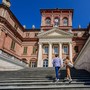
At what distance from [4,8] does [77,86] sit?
24.8 m

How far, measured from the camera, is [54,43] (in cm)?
3534

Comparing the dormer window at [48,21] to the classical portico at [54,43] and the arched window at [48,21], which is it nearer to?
the arched window at [48,21]

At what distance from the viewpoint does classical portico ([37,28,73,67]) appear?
34.7m

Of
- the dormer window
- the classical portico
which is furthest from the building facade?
the dormer window

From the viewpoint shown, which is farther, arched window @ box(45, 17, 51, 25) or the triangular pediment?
arched window @ box(45, 17, 51, 25)

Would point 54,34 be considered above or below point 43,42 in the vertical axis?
above

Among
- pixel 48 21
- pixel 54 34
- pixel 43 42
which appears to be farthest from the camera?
pixel 48 21

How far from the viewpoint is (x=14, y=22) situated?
110 feet

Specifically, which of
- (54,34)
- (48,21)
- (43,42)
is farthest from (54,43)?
(48,21)

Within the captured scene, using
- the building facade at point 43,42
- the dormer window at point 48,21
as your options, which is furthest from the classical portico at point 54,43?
the dormer window at point 48,21

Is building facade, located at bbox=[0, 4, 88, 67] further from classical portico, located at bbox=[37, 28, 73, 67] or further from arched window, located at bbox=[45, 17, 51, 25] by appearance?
arched window, located at bbox=[45, 17, 51, 25]

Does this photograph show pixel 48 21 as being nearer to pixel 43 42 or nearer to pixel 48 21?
pixel 48 21

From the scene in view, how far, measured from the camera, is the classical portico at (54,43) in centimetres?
3467

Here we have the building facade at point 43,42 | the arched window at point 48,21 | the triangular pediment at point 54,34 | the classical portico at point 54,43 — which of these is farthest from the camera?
the arched window at point 48,21
